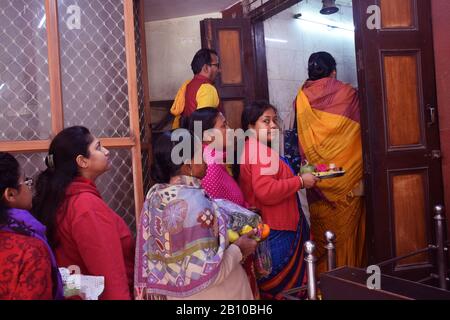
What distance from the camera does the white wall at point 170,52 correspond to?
174 inches

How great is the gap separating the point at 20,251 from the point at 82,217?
0.99ft

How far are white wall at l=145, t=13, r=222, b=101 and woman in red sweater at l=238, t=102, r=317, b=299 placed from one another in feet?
6.72

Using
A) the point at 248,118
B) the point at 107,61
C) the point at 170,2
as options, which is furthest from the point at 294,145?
the point at 170,2

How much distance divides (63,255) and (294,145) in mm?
2179

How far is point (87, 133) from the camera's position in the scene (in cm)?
178

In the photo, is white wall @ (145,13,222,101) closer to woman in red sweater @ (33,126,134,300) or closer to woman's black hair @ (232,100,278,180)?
woman's black hair @ (232,100,278,180)

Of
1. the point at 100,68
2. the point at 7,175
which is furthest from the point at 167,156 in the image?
the point at 100,68

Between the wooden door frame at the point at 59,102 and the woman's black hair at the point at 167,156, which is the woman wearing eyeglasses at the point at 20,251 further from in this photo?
the wooden door frame at the point at 59,102

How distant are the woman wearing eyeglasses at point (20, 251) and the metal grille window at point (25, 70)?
3.27 feet

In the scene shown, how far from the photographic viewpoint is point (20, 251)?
127 cm

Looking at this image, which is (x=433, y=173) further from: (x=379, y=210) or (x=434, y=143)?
(x=379, y=210)

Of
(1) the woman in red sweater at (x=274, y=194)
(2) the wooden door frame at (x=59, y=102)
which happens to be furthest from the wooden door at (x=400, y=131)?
(2) the wooden door frame at (x=59, y=102)

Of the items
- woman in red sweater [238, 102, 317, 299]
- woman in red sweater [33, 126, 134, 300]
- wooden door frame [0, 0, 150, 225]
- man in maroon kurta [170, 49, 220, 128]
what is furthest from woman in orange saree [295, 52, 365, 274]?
woman in red sweater [33, 126, 134, 300]

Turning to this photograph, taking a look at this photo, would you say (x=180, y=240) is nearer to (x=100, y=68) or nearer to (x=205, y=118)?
(x=205, y=118)
